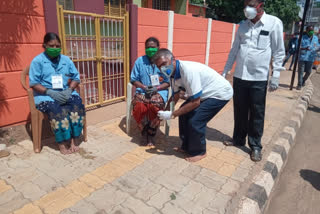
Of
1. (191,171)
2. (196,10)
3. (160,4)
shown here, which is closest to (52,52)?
(191,171)

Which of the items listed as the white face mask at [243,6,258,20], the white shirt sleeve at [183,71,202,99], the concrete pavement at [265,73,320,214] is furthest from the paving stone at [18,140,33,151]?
the white face mask at [243,6,258,20]

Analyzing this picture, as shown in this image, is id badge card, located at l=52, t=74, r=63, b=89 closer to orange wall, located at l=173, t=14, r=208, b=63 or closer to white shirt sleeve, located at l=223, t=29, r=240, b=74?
white shirt sleeve, located at l=223, t=29, r=240, b=74

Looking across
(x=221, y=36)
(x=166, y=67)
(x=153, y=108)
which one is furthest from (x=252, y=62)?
(x=221, y=36)

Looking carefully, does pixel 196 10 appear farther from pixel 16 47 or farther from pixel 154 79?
pixel 16 47

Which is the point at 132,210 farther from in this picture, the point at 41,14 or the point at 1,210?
the point at 41,14

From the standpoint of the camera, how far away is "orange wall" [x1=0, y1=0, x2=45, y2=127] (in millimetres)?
3279

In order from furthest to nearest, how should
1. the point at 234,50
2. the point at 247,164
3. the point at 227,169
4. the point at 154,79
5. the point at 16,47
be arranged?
the point at 154,79
the point at 16,47
the point at 234,50
the point at 247,164
the point at 227,169

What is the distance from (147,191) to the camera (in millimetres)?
2443

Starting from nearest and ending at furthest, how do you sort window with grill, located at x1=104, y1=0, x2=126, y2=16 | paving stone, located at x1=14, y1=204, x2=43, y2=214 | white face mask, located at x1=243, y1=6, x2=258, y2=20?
paving stone, located at x1=14, y1=204, x2=43, y2=214, white face mask, located at x1=243, y1=6, x2=258, y2=20, window with grill, located at x1=104, y1=0, x2=126, y2=16

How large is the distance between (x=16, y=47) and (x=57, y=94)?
110 cm

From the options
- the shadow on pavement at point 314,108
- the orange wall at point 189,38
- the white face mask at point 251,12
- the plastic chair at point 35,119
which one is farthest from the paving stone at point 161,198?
the shadow on pavement at point 314,108

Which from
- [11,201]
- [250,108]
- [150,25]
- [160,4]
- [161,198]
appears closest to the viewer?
[11,201]

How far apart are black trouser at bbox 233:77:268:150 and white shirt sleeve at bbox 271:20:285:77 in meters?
0.28

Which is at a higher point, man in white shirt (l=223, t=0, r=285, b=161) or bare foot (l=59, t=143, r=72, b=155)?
man in white shirt (l=223, t=0, r=285, b=161)
